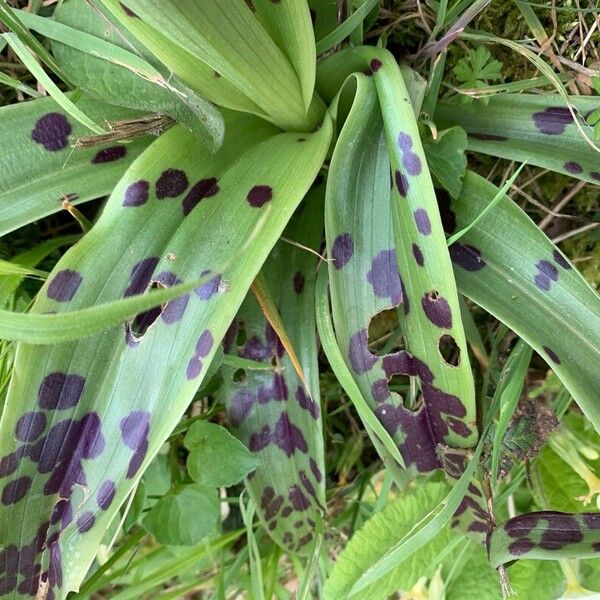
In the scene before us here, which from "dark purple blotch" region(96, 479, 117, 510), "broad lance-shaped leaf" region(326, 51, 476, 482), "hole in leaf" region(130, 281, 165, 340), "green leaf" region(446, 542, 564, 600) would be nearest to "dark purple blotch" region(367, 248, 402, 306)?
"broad lance-shaped leaf" region(326, 51, 476, 482)

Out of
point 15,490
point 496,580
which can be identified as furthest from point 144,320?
point 496,580

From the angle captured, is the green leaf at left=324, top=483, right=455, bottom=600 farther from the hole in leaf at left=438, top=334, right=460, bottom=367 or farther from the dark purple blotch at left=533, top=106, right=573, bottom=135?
the dark purple blotch at left=533, top=106, right=573, bottom=135

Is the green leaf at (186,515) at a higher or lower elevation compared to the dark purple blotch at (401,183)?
lower

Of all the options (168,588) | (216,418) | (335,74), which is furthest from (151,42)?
(168,588)

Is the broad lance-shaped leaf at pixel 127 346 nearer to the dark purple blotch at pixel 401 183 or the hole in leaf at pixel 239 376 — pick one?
the dark purple blotch at pixel 401 183

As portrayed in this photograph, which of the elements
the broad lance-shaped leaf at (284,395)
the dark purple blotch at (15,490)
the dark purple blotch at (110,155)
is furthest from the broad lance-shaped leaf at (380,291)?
the dark purple blotch at (15,490)

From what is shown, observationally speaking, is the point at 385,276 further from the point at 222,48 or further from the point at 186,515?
the point at 186,515

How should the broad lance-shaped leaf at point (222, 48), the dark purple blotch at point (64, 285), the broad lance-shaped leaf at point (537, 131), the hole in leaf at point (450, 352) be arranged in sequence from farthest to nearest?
the hole in leaf at point (450, 352)
the broad lance-shaped leaf at point (537, 131)
the dark purple blotch at point (64, 285)
the broad lance-shaped leaf at point (222, 48)
